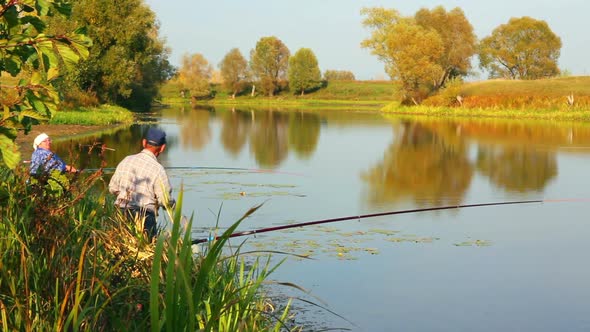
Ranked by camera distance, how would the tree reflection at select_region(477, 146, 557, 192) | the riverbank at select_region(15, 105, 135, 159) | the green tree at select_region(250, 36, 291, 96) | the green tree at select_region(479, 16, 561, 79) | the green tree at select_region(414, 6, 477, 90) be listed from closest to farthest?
the tree reflection at select_region(477, 146, 557, 192) < the riverbank at select_region(15, 105, 135, 159) < the green tree at select_region(414, 6, 477, 90) < the green tree at select_region(479, 16, 561, 79) < the green tree at select_region(250, 36, 291, 96)

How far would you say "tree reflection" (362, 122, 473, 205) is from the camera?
16797 mm

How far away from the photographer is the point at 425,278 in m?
9.59

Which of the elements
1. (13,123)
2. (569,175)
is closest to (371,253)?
(13,123)

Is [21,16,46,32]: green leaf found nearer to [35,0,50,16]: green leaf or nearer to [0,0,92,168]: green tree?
[0,0,92,168]: green tree

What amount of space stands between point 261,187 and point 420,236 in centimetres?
602

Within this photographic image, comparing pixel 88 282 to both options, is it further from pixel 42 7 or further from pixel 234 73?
pixel 234 73

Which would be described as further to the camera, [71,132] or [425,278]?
[71,132]

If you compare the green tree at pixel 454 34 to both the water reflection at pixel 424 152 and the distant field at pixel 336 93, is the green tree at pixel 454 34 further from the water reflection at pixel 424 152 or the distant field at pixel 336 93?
the water reflection at pixel 424 152

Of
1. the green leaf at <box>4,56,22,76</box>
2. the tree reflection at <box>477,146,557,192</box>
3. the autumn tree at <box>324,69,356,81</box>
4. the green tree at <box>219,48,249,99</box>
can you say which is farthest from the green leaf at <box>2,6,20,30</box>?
the autumn tree at <box>324,69,356,81</box>

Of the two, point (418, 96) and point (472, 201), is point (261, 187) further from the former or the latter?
point (418, 96)

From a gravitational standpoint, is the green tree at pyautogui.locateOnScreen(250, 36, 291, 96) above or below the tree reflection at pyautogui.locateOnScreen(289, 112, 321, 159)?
above

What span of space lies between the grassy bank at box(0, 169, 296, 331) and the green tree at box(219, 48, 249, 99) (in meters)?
118

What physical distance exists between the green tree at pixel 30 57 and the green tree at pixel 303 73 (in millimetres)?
113922

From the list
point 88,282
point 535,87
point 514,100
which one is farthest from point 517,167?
point 535,87
